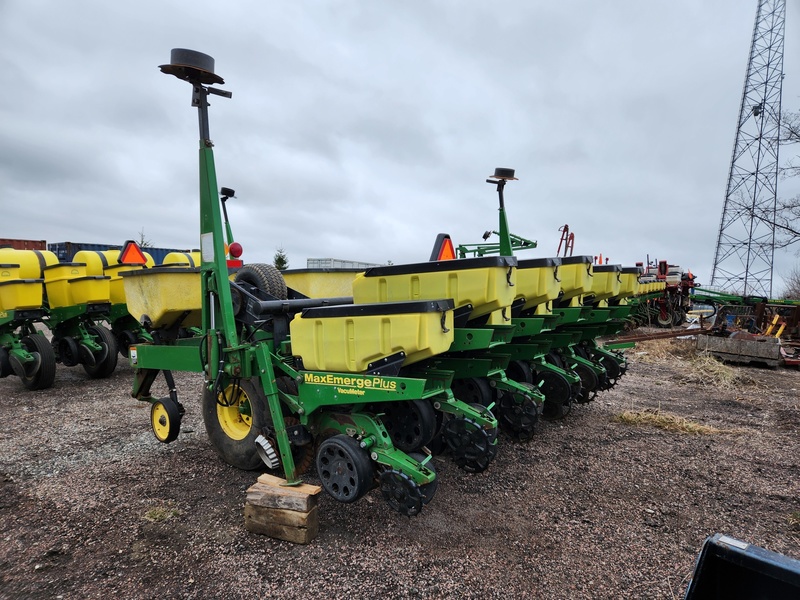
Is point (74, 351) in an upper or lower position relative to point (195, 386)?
upper

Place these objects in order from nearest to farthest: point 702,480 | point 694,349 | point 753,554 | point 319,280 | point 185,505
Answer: point 753,554, point 185,505, point 702,480, point 319,280, point 694,349

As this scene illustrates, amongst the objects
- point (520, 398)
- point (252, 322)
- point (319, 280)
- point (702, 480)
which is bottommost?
point (702, 480)

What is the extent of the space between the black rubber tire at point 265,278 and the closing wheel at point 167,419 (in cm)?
119

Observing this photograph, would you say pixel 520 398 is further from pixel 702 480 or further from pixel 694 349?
pixel 694 349

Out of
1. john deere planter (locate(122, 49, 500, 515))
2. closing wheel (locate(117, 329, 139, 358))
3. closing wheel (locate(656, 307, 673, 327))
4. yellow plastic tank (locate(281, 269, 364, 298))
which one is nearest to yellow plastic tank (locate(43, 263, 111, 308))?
closing wheel (locate(117, 329, 139, 358))

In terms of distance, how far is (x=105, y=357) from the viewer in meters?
8.13

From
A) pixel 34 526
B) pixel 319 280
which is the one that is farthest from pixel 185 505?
pixel 319 280

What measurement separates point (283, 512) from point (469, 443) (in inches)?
49.7

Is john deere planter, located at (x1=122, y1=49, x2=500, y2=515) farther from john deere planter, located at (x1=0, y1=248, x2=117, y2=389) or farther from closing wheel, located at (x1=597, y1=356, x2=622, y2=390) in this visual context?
john deere planter, located at (x1=0, y1=248, x2=117, y2=389)

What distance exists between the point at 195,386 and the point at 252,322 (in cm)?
495

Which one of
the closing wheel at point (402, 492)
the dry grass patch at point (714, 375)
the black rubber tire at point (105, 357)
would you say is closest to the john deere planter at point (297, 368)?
the closing wheel at point (402, 492)

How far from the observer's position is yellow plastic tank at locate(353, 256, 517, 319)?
3551 mm

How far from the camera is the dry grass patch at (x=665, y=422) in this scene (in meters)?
5.66

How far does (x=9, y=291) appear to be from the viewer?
719cm
